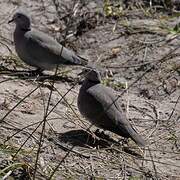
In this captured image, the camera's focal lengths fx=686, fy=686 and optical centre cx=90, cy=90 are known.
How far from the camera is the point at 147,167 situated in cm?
463

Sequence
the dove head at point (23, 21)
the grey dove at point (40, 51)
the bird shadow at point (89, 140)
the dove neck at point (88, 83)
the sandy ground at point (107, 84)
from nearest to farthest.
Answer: the sandy ground at point (107, 84)
the bird shadow at point (89, 140)
the dove neck at point (88, 83)
the grey dove at point (40, 51)
the dove head at point (23, 21)

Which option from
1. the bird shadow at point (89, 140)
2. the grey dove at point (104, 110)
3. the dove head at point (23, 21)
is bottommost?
the bird shadow at point (89, 140)

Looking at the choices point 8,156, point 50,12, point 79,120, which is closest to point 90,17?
point 50,12

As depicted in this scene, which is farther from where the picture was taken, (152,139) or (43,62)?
(43,62)

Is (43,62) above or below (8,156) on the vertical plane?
above

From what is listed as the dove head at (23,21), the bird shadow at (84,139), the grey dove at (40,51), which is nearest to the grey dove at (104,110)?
the bird shadow at (84,139)

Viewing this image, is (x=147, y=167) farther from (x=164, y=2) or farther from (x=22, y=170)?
(x=164, y=2)

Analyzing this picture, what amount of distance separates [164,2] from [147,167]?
13.4 feet

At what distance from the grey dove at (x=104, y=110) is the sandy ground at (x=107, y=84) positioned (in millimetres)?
105

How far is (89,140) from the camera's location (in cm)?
498

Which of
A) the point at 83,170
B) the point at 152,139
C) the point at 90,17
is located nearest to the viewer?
the point at 83,170

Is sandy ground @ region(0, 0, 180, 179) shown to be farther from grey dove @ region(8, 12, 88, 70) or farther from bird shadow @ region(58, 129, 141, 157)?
grey dove @ region(8, 12, 88, 70)

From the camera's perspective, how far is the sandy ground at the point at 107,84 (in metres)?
4.47

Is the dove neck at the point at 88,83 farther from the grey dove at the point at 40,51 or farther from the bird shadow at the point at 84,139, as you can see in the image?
the grey dove at the point at 40,51
